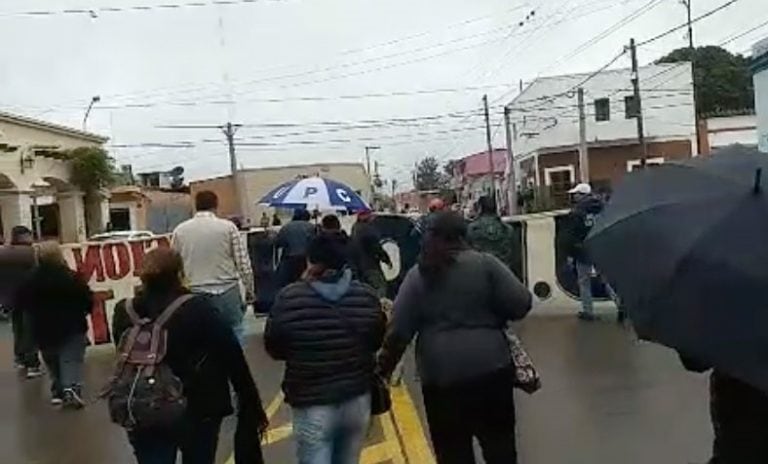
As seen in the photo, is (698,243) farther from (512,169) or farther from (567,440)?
(512,169)

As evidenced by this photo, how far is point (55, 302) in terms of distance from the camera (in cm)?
1204

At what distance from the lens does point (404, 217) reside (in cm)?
1867

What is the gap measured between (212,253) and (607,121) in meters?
54.8

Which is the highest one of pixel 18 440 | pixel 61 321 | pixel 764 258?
pixel 764 258

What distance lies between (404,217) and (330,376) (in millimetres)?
12889

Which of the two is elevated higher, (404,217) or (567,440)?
(404,217)

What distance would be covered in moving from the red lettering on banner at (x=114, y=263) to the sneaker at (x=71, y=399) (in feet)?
14.2

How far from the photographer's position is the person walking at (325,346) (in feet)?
19.0

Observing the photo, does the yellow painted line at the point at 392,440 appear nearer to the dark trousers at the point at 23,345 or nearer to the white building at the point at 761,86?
the dark trousers at the point at 23,345

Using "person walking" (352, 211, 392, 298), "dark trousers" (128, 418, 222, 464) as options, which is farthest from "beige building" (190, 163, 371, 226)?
"dark trousers" (128, 418, 222, 464)

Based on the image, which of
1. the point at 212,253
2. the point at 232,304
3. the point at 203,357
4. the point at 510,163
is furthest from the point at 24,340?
the point at 510,163

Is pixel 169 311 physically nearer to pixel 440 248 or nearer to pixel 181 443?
pixel 181 443

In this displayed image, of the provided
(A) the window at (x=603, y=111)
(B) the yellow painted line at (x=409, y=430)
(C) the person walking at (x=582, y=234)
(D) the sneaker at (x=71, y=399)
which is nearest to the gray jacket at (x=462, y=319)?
(B) the yellow painted line at (x=409, y=430)

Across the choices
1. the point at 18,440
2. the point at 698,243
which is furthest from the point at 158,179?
the point at 698,243
